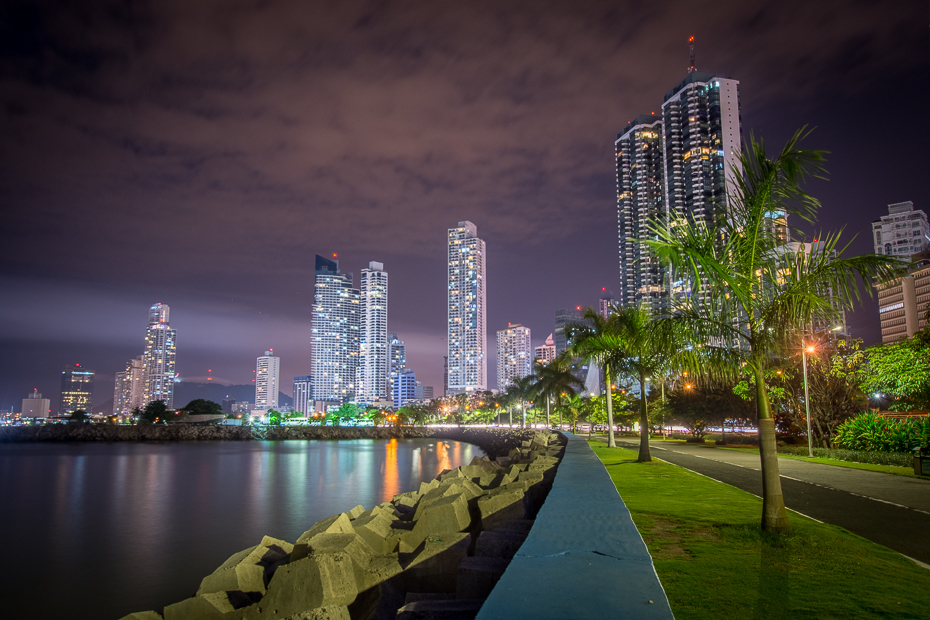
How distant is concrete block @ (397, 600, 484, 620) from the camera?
492 cm

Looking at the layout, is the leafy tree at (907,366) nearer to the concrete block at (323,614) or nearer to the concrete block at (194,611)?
the concrete block at (323,614)

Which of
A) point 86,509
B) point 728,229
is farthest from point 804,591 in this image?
point 86,509

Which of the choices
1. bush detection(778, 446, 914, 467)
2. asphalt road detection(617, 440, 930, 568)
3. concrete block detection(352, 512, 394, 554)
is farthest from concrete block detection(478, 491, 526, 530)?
bush detection(778, 446, 914, 467)

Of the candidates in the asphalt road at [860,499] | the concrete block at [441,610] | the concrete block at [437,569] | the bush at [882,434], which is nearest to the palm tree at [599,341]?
the asphalt road at [860,499]

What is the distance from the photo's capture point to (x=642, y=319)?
23.4m

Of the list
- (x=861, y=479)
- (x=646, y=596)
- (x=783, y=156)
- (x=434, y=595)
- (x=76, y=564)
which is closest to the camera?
(x=646, y=596)

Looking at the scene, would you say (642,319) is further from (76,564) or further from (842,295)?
(76,564)

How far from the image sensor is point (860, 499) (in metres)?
12.6

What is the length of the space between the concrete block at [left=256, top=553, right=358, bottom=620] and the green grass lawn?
3.73m

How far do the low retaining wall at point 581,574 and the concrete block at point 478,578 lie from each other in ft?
0.98

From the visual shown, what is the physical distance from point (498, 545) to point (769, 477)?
4.17 metres

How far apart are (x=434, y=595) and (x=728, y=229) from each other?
7387mm

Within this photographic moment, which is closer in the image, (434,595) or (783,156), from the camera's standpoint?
(434,595)

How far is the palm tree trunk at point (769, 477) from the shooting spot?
25.9 ft
